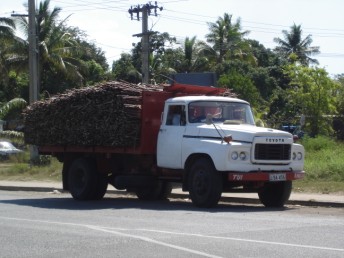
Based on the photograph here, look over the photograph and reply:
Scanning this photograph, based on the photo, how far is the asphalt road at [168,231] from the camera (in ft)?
32.2

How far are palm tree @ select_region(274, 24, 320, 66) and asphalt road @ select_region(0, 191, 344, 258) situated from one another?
5569 cm

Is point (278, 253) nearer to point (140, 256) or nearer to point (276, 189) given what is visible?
point (140, 256)

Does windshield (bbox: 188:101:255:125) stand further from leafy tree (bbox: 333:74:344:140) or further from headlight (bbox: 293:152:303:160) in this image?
leafy tree (bbox: 333:74:344:140)

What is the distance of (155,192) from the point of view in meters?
19.1

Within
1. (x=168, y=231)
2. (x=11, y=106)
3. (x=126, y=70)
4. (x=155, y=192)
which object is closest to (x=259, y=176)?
(x=168, y=231)

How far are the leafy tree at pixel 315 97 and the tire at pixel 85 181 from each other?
2990cm

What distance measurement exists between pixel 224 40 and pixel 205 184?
4587 cm

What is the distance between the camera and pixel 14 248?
10.4m

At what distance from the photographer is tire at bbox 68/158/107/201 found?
18594mm

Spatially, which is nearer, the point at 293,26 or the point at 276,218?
the point at 276,218

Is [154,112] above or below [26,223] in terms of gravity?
above

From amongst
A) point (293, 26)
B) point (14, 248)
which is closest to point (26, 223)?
point (14, 248)

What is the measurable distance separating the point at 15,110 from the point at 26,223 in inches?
1361

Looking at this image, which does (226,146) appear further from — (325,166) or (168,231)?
(325,166)
